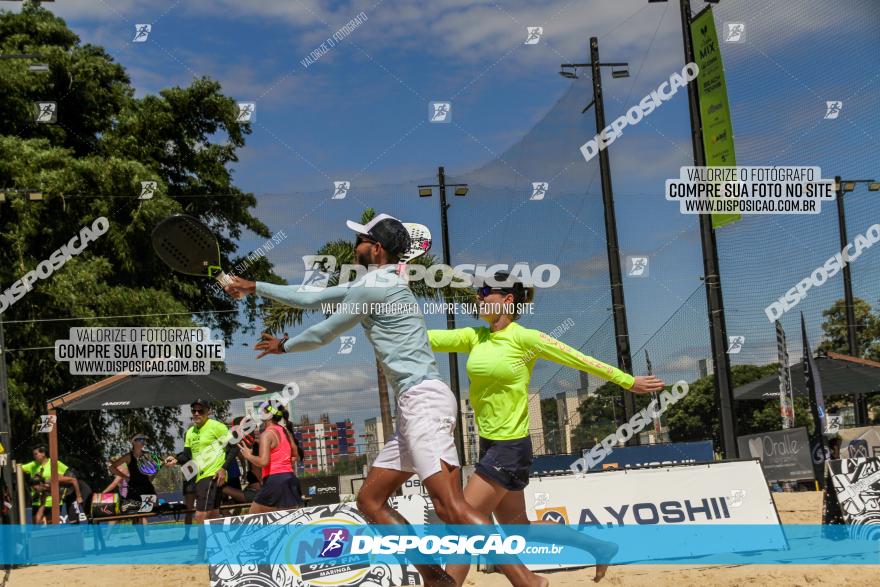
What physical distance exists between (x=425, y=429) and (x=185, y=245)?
1.64m

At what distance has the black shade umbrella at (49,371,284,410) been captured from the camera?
13.1m

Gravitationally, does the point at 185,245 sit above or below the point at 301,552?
above

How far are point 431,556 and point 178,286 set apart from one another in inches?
872

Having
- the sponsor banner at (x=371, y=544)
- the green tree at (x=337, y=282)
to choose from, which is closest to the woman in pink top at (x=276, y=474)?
the sponsor banner at (x=371, y=544)

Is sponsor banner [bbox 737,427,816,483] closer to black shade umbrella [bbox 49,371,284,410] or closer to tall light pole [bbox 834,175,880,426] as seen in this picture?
tall light pole [bbox 834,175,880,426]

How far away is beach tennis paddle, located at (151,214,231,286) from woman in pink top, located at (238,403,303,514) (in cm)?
424

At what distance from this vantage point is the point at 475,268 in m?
18.4

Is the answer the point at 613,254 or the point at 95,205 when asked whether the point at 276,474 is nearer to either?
the point at 613,254

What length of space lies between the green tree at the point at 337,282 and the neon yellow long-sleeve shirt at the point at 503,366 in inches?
459

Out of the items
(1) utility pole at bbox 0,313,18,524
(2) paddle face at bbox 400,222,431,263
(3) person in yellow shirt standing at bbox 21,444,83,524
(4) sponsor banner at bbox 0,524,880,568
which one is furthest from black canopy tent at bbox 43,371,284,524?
(2) paddle face at bbox 400,222,431,263

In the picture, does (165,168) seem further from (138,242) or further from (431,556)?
(431,556)

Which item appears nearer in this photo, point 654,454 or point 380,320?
point 380,320

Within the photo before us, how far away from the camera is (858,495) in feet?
25.8

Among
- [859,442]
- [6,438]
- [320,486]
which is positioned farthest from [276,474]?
[859,442]
